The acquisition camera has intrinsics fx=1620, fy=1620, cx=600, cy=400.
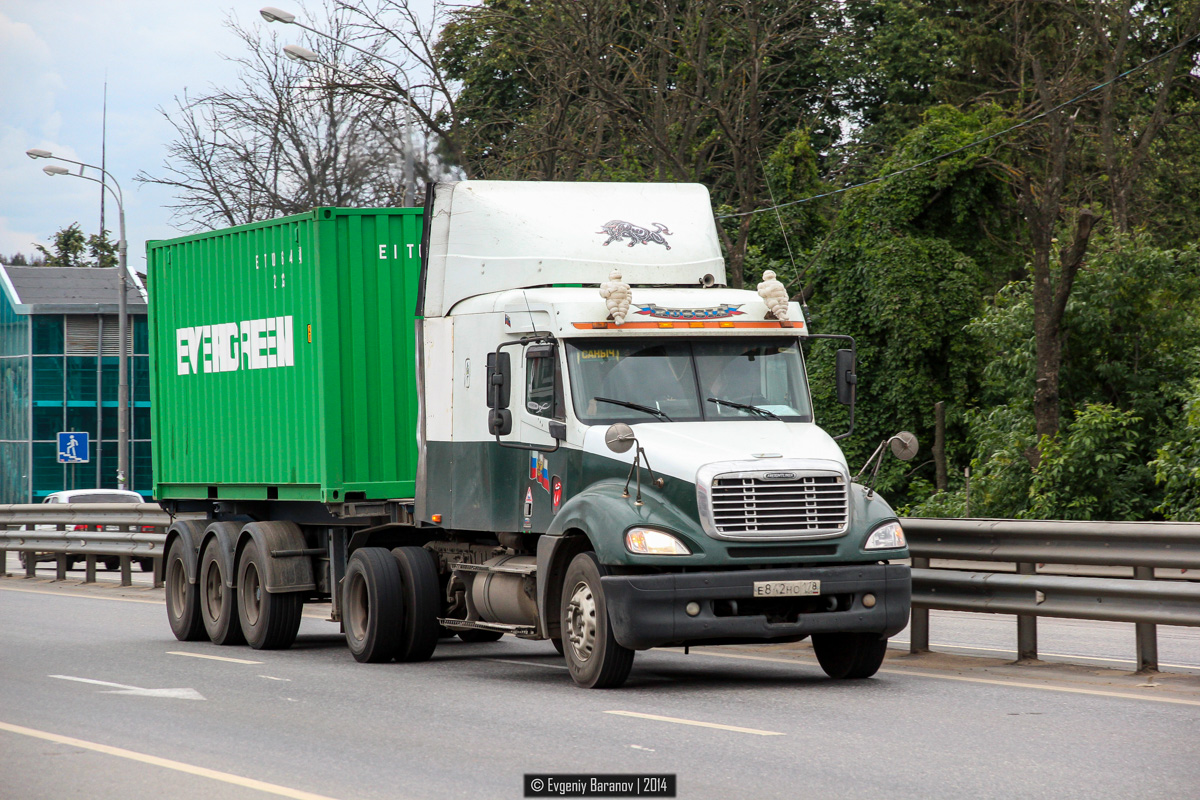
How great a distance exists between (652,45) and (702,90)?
1317 mm

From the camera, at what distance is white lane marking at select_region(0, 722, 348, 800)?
7.21 m

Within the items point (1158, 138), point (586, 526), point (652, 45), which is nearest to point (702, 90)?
point (652, 45)

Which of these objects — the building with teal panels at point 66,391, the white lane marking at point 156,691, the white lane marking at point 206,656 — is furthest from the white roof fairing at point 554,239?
the building with teal panels at point 66,391

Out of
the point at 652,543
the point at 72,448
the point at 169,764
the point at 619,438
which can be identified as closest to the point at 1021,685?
the point at 652,543

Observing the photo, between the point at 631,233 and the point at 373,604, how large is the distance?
11.8ft

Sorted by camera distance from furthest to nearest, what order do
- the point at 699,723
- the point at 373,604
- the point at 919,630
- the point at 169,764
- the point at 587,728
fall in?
1. the point at 373,604
2. the point at 919,630
3. the point at 699,723
4. the point at 587,728
5. the point at 169,764

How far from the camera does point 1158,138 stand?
41375 millimetres

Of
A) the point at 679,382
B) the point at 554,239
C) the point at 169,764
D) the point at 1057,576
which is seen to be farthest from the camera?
the point at 554,239

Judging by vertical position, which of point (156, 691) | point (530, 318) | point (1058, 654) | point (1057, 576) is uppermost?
point (530, 318)

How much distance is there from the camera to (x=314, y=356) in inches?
543

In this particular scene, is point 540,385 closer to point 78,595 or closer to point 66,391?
point 78,595

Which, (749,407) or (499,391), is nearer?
(749,407)

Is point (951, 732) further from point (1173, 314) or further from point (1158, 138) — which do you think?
point (1158, 138)

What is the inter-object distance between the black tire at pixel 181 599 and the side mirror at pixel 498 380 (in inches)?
220
